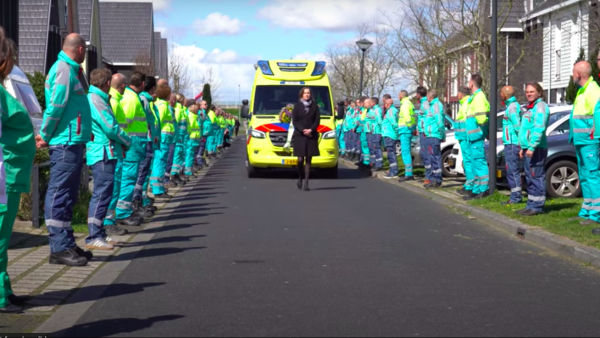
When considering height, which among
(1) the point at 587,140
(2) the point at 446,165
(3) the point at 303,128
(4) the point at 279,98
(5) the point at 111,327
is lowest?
(5) the point at 111,327

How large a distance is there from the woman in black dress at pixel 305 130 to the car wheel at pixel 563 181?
5.11m

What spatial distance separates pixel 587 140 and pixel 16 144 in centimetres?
719

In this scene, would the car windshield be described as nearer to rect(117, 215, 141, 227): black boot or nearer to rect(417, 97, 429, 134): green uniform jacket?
rect(417, 97, 429, 134): green uniform jacket

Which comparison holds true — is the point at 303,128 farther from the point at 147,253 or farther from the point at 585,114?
the point at 147,253

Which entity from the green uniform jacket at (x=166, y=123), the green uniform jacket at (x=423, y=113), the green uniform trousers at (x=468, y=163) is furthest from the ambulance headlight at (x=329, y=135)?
the green uniform trousers at (x=468, y=163)

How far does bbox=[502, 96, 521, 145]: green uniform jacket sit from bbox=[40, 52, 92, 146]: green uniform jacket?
22.7ft

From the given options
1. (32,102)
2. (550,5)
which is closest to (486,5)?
(550,5)

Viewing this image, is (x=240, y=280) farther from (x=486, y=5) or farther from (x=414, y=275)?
(x=486, y=5)

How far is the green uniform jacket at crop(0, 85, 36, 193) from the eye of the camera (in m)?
6.42

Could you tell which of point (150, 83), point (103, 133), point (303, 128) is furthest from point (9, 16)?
point (103, 133)

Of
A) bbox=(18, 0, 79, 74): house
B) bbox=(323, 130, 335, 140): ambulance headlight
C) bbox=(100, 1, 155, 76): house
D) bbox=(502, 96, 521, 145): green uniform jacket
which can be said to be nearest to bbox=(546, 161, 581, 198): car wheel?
bbox=(502, 96, 521, 145): green uniform jacket

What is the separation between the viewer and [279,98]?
76.0 feet

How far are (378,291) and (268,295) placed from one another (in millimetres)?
896

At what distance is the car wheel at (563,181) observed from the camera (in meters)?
15.6
